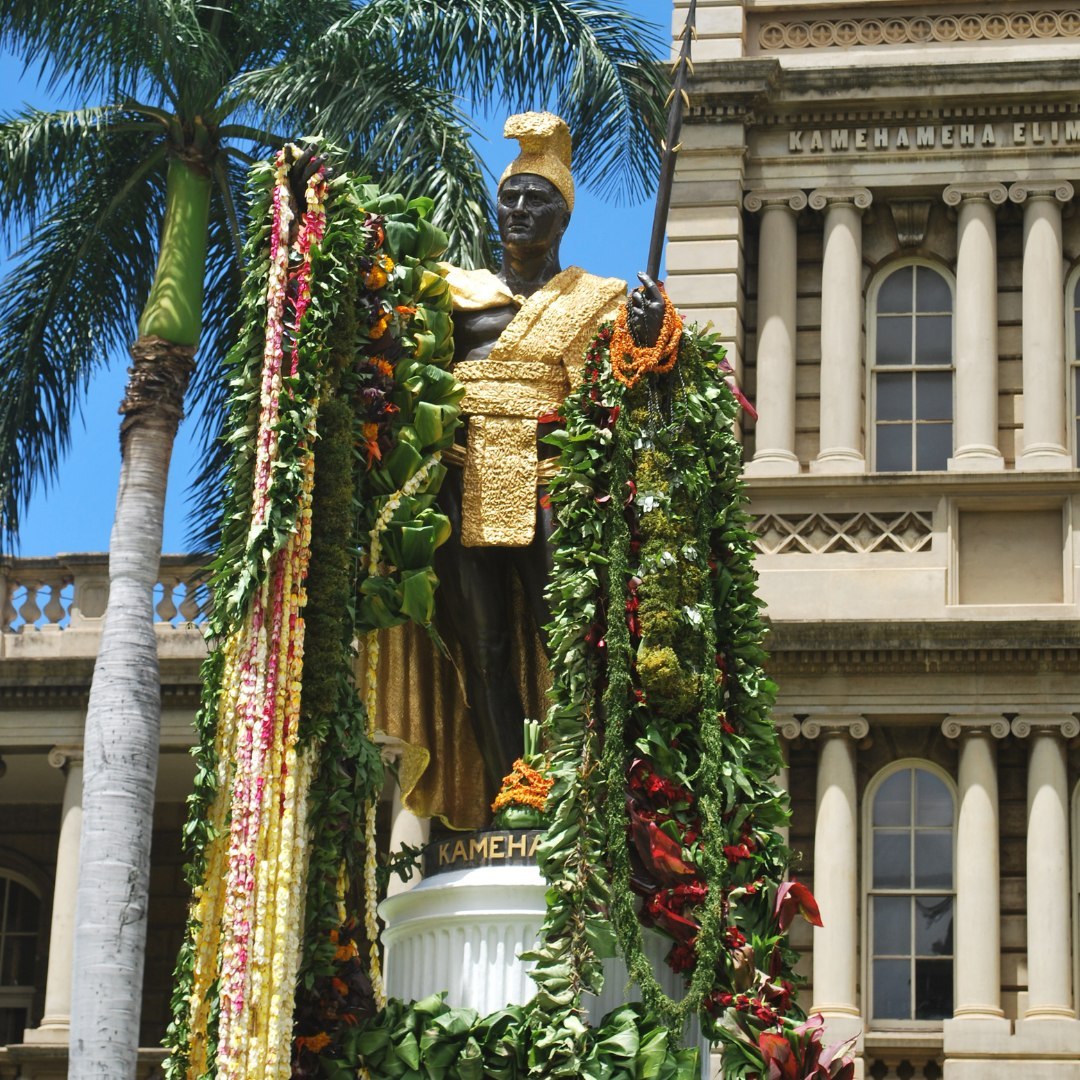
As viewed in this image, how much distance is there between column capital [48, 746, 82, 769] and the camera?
86.5ft

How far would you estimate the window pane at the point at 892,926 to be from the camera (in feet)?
77.7

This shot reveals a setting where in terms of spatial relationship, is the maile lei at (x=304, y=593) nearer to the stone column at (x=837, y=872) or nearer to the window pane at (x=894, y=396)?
the stone column at (x=837, y=872)

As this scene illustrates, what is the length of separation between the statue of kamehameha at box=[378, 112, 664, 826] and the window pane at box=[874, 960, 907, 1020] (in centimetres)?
1461

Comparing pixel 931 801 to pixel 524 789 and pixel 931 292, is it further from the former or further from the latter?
pixel 524 789

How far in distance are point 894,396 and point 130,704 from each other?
415 inches

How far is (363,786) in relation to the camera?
28.6 feet

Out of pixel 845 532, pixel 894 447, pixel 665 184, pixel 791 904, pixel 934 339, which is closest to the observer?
pixel 791 904

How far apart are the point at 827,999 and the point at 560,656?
1492 centimetres

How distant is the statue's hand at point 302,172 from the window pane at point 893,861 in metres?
15.7

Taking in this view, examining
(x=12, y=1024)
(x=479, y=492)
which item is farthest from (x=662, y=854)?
(x=12, y=1024)

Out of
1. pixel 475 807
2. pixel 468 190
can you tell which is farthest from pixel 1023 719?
pixel 475 807

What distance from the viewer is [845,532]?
81.0ft

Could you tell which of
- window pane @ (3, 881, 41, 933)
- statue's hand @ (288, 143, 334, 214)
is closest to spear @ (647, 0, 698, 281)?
statue's hand @ (288, 143, 334, 214)

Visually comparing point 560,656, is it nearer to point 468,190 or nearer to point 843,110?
point 468,190
